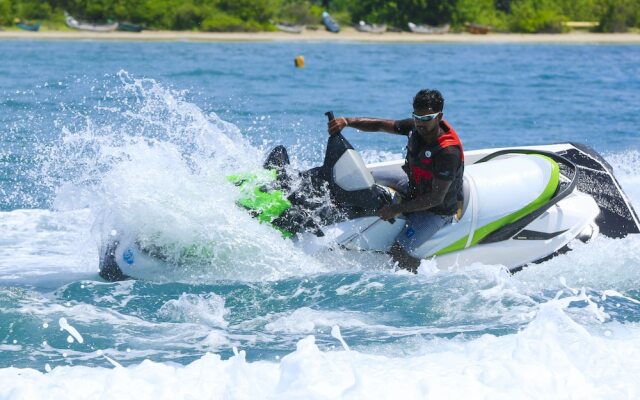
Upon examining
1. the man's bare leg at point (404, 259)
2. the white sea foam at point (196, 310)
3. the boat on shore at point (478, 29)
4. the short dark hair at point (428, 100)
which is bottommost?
the boat on shore at point (478, 29)

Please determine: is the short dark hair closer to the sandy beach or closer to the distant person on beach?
the distant person on beach

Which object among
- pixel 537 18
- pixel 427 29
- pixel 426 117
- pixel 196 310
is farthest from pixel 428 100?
pixel 537 18

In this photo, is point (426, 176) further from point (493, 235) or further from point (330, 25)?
point (330, 25)

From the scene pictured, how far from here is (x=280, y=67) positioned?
23.2m

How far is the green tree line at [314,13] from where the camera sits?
3497cm

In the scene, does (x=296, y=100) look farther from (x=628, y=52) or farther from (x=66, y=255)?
(x=628, y=52)

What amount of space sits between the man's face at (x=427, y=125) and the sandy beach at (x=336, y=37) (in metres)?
25.7

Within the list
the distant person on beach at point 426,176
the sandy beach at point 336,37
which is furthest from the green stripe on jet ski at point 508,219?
the sandy beach at point 336,37

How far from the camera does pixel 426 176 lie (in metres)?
6.24

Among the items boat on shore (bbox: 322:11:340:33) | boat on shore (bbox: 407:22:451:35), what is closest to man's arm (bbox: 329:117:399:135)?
boat on shore (bbox: 322:11:340:33)

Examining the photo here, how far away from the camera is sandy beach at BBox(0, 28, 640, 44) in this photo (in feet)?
102

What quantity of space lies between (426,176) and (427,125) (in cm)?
37

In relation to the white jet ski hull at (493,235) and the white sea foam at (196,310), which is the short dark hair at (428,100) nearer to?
the white jet ski hull at (493,235)

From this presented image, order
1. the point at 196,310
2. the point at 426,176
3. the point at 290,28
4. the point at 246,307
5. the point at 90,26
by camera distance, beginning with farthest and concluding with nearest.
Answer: the point at 290,28 < the point at 90,26 < the point at 426,176 < the point at 246,307 < the point at 196,310
